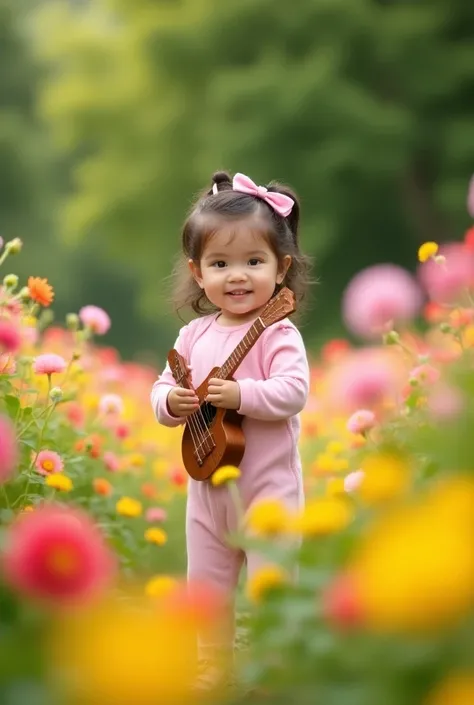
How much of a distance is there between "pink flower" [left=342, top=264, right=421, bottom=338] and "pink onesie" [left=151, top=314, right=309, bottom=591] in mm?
209

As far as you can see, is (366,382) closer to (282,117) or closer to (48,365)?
(48,365)

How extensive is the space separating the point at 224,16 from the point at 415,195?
255cm

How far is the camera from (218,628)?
Answer: 833mm

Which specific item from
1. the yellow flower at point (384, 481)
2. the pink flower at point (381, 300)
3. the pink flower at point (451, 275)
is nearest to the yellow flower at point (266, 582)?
the yellow flower at point (384, 481)

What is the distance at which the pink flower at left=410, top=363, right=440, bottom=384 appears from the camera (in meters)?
2.30

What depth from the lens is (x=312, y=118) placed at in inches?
388

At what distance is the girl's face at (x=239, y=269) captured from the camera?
225 cm

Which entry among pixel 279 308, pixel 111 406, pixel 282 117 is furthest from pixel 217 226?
pixel 282 117

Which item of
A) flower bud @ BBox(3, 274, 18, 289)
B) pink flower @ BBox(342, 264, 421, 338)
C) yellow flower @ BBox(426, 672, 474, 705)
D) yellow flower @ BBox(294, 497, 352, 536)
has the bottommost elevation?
yellow flower @ BBox(426, 672, 474, 705)

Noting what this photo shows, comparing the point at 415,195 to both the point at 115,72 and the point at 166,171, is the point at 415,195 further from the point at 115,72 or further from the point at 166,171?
the point at 115,72

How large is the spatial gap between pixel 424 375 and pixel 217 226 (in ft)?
1.78

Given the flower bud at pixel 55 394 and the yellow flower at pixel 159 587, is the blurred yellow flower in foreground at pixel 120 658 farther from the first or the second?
the flower bud at pixel 55 394

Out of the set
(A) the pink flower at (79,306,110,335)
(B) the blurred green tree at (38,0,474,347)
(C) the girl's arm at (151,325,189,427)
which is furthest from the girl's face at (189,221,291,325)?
(B) the blurred green tree at (38,0,474,347)

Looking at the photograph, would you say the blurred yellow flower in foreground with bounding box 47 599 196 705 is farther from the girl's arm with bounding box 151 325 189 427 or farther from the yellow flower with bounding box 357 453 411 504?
the girl's arm with bounding box 151 325 189 427
